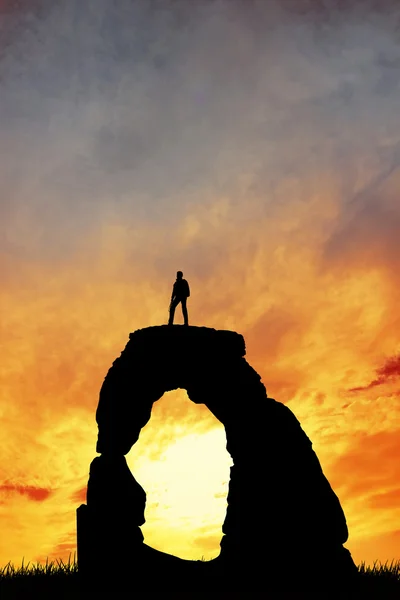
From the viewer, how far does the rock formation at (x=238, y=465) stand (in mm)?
21328

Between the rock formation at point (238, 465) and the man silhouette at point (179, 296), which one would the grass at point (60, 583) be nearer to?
the rock formation at point (238, 465)

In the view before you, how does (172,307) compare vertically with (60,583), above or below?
above

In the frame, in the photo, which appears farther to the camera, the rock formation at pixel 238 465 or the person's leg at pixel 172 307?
the person's leg at pixel 172 307

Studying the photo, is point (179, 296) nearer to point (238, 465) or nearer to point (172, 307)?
point (172, 307)

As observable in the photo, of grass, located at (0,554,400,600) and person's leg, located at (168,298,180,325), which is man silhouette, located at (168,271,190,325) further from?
grass, located at (0,554,400,600)

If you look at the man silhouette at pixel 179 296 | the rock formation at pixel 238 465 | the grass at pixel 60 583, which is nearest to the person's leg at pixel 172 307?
the man silhouette at pixel 179 296

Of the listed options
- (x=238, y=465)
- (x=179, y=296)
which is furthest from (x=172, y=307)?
(x=238, y=465)

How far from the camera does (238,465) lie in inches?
915

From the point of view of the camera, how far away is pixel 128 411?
23203mm

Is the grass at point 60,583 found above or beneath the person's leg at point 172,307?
beneath

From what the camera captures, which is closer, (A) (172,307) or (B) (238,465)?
(B) (238,465)

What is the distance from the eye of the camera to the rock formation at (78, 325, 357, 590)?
2133cm

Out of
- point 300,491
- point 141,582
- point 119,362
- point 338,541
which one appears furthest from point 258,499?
point 119,362

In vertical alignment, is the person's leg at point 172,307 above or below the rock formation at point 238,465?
above
